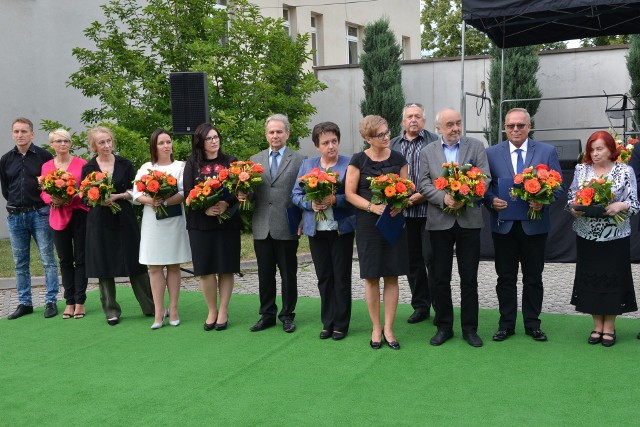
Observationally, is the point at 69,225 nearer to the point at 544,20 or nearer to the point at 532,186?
the point at 532,186

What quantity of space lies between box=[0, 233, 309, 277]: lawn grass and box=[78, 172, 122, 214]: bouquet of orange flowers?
4.00 metres

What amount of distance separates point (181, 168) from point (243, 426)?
3367 millimetres

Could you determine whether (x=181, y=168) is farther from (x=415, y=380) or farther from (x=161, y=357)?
(x=415, y=380)

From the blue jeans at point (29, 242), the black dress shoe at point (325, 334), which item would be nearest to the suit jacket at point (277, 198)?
the black dress shoe at point (325, 334)

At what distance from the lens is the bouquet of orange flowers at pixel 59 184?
743cm

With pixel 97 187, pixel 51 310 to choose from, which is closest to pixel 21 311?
pixel 51 310

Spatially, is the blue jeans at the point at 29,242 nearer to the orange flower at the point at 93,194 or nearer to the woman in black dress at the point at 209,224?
the orange flower at the point at 93,194

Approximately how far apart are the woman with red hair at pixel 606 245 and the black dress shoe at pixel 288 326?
2.45m

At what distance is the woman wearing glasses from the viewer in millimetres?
7789

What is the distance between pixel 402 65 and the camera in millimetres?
18516

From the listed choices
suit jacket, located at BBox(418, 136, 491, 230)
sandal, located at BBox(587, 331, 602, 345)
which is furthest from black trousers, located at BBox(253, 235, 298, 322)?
sandal, located at BBox(587, 331, 602, 345)

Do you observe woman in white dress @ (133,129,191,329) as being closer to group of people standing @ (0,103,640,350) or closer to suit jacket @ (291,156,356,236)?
group of people standing @ (0,103,640,350)

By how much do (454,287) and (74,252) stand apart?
4.23 metres

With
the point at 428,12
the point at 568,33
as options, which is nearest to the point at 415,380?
the point at 568,33
